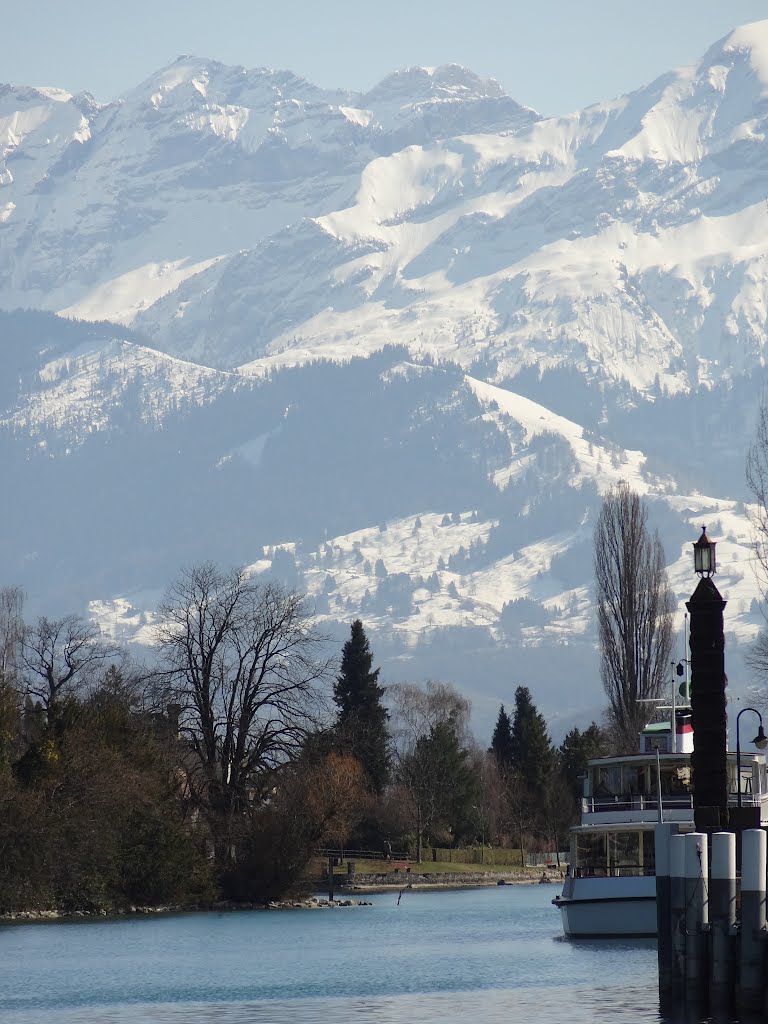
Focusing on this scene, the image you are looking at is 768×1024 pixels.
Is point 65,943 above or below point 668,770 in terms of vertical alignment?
below

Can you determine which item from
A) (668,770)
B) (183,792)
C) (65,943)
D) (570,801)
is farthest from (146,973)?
(570,801)

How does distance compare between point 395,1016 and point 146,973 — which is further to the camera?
point 146,973

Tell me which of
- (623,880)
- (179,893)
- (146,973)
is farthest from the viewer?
(179,893)

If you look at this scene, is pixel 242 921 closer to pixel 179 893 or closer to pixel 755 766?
pixel 179 893

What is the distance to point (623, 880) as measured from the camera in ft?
193

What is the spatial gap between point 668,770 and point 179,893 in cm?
2470

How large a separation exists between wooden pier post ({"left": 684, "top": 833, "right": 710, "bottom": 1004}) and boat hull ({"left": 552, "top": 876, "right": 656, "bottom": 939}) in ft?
72.4

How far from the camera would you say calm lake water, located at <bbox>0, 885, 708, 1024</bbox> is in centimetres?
4306

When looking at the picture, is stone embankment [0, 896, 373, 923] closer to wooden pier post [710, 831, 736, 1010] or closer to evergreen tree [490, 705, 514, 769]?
wooden pier post [710, 831, 736, 1010]

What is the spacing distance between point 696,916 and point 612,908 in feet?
76.3

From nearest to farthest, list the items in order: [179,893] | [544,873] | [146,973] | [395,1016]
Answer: [395,1016] → [146,973] → [179,893] → [544,873]

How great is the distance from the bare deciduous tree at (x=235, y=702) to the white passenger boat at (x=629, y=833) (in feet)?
76.4

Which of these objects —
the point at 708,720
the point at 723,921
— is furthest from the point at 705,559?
the point at 723,921

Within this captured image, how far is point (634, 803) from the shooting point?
60.0 m
